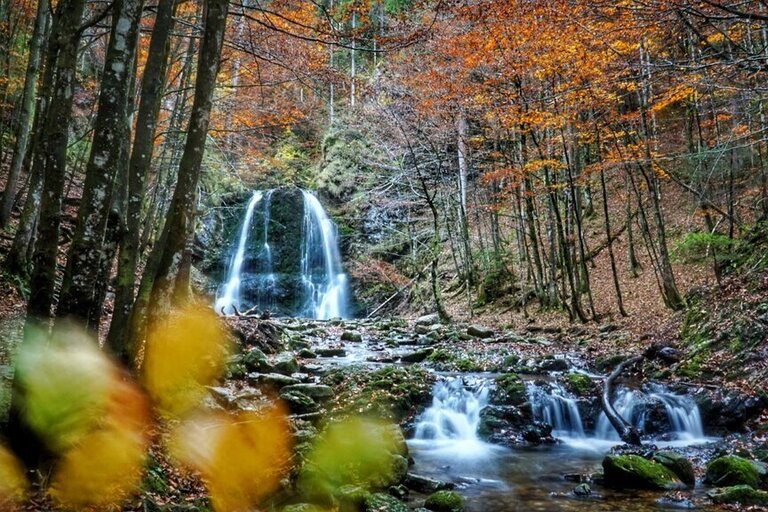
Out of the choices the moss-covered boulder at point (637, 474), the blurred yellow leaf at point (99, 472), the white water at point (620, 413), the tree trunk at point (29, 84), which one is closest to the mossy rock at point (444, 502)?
the moss-covered boulder at point (637, 474)

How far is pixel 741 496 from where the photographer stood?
5.32 m

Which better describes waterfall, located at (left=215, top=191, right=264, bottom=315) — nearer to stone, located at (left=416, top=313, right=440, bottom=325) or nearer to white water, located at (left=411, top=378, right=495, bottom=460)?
stone, located at (left=416, top=313, right=440, bottom=325)

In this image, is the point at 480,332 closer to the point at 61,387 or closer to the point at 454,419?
the point at 454,419

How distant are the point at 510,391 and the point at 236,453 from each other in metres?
5.23

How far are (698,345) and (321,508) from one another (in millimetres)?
8221

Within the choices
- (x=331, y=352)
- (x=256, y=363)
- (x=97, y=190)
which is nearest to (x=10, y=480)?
(x=97, y=190)

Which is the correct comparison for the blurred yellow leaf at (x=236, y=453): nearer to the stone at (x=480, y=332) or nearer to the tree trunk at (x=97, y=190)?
the tree trunk at (x=97, y=190)

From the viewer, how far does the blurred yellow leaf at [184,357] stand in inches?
235

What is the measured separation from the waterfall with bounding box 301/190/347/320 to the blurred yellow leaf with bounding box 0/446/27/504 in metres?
21.3

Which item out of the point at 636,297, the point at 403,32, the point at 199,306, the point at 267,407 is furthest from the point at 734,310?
the point at 199,306

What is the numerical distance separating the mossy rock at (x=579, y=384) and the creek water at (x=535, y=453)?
219 mm

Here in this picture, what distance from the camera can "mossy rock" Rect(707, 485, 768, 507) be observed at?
524 centimetres

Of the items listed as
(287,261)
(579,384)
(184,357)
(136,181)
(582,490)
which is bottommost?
(582,490)

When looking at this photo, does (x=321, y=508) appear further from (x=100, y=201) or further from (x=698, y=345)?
(x=698, y=345)
